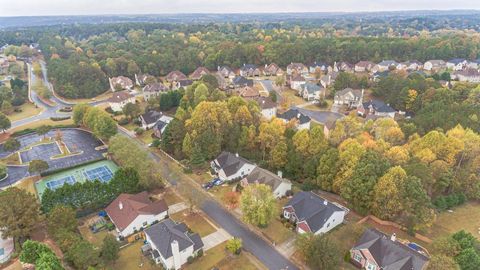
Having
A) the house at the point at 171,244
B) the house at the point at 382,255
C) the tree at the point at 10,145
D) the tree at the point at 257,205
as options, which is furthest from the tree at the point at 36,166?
the house at the point at 382,255

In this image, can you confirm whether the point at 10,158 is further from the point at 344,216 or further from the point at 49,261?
the point at 344,216

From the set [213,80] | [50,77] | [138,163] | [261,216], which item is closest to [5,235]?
[138,163]

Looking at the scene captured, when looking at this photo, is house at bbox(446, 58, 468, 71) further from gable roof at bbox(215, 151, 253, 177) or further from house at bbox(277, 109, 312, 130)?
gable roof at bbox(215, 151, 253, 177)

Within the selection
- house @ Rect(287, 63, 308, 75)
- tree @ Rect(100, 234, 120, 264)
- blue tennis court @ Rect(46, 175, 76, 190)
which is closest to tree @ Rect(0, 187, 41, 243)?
tree @ Rect(100, 234, 120, 264)

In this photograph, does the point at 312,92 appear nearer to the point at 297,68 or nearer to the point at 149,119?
the point at 297,68

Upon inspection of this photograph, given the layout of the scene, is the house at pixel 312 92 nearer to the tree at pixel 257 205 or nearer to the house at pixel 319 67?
the house at pixel 319 67

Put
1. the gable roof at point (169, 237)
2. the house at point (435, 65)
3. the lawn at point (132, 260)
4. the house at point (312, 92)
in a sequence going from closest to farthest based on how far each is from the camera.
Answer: the gable roof at point (169, 237) → the lawn at point (132, 260) → the house at point (312, 92) → the house at point (435, 65)
